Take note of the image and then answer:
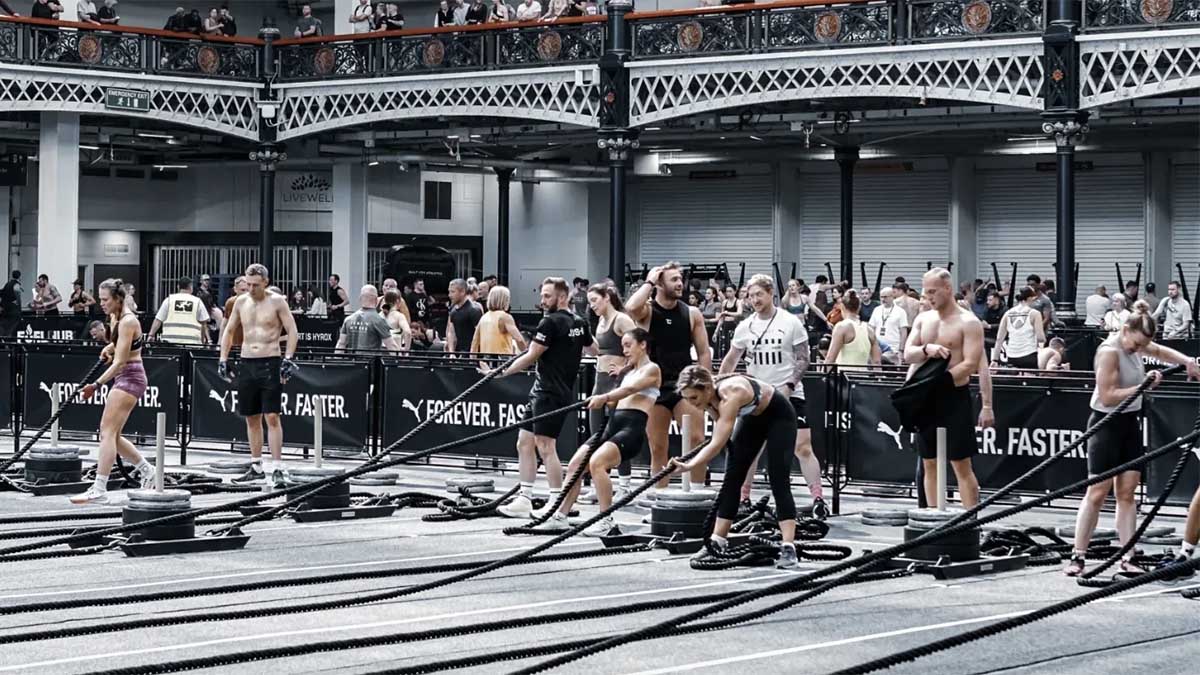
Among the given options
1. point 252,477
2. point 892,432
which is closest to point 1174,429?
Result: point 892,432

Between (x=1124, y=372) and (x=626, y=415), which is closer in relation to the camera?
(x=1124, y=372)

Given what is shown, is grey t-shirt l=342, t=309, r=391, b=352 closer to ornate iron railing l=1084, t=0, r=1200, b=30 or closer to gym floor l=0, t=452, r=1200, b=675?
gym floor l=0, t=452, r=1200, b=675

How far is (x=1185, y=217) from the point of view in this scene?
3841 centimetres

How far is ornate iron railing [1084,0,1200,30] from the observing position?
26094mm

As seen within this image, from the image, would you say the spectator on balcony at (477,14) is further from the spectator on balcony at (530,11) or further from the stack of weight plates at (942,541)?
the stack of weight plates at (942,541)

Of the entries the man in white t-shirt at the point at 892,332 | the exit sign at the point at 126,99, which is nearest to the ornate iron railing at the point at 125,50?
the exit sign at the point at 126,99

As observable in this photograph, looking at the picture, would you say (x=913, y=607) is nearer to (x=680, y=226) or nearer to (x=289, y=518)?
(x=289, y=518)

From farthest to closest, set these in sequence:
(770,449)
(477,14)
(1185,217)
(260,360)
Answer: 1. (1185,217)
2. (477,14)
3. (260,360)
4. (770,449)

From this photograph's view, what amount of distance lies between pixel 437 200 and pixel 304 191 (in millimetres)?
3171

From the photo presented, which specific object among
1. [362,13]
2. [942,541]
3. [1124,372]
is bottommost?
[942,541]

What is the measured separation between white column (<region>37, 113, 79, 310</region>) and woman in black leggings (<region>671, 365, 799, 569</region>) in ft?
77.6

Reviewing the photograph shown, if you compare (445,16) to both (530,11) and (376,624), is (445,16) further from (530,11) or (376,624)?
(376,624)

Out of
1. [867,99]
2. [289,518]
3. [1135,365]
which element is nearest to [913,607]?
[1135,365]

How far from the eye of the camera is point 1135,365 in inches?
490
